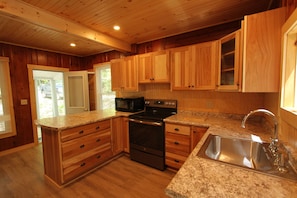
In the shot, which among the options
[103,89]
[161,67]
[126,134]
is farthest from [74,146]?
[103,89]

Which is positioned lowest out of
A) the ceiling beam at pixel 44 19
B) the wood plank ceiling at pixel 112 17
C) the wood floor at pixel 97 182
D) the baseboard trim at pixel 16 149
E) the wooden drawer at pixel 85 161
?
the wood floor at pixel 97 182

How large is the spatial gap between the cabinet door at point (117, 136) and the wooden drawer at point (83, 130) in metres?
0.17

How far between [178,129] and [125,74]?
5.40 ft

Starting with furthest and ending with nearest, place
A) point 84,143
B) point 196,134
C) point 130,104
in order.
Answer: point 130,104, point 84,143, point 196,134

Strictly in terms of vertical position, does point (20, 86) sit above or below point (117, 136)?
above

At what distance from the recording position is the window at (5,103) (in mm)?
3127

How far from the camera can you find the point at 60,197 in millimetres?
1883

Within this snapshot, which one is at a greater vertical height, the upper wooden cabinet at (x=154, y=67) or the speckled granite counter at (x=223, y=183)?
the upper wooden cabinet at (x=154, y=67)

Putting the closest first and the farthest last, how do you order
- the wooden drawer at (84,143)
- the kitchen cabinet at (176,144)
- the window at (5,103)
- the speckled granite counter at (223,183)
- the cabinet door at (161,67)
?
1. the speckled granite counter at (223,183)
2. the wooden drawer at (84,143)
3. the kitchen cabinet at (176,144)
4. the cabinet door at (161,67)
5. the window at (5,103)

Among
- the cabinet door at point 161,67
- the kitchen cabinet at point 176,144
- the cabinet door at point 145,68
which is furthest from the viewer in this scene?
the cabinet door at point 145,68

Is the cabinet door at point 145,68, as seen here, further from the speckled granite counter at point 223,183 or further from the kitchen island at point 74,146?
the speckled granite counter at point 223,183

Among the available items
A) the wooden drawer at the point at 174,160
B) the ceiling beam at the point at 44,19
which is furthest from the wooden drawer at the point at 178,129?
the ceiling beam at the point at 44,19

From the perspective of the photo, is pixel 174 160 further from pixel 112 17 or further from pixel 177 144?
pixel 112 17

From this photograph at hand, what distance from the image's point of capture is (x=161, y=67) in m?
2.63
